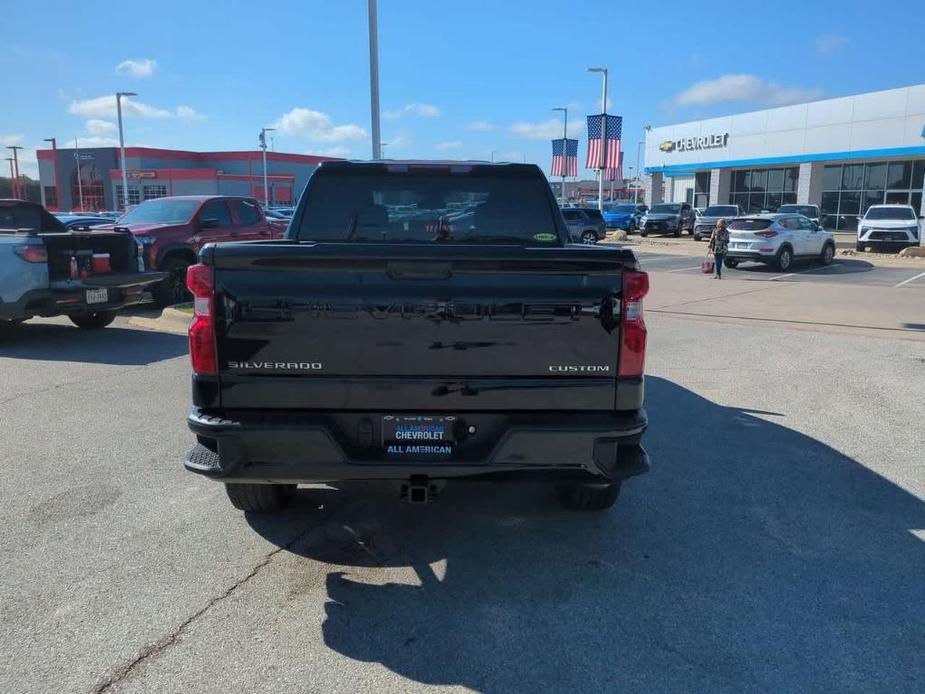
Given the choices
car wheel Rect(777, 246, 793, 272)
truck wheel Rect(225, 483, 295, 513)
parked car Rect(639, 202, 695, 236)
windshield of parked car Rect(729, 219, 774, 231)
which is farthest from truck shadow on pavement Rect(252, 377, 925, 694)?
parked car Rect(639, 202, 695, 236)

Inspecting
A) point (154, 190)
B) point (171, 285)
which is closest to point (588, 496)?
point (171, 285)

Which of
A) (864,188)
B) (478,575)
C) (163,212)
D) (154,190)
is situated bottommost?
(478,575)

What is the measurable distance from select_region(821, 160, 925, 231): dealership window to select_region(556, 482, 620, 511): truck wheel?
39.7 meters

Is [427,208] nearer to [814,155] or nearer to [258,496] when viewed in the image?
[258,496]

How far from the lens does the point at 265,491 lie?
430cm

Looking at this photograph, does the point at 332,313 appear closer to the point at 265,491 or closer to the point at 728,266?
the point at 265,491

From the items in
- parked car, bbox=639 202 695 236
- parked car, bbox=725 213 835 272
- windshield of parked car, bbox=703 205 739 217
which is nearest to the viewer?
parked car, bbox=725 213 835 272

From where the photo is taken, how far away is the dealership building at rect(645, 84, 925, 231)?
127ft

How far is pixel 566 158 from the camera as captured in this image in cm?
4491

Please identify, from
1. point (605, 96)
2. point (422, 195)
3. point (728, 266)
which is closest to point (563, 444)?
point (422, 195)

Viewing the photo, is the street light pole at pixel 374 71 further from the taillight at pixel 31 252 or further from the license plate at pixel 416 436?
the license plate at pixel 416 436

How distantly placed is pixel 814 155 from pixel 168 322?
41.2 metres

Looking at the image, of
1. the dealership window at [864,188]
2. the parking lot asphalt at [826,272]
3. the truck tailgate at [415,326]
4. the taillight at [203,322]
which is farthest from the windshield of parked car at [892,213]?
the taillight at [203,322]

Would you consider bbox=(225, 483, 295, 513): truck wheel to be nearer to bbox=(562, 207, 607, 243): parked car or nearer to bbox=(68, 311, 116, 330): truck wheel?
bbox=(68, 311, 116, 330): truck wheel
